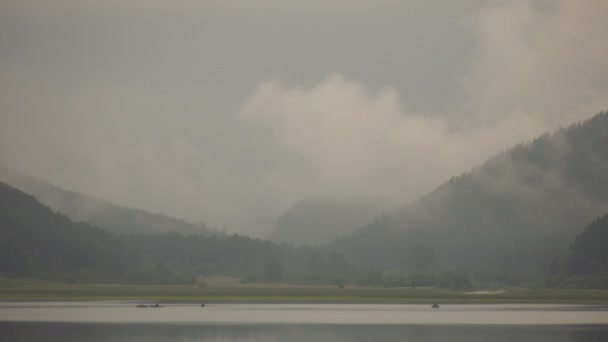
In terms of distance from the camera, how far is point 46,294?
199 meters

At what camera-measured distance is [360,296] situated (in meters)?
193

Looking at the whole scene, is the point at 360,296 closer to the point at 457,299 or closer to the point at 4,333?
the point at 457,299

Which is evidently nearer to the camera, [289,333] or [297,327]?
[289,333]

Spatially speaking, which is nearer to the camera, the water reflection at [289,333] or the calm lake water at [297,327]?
the water reflection at [289,333]

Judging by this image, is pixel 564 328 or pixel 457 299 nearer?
pixel 564 328

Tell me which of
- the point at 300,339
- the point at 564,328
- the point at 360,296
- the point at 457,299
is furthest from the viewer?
the point at 360,296

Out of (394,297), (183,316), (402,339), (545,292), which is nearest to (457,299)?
(394,297)

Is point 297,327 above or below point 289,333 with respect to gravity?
above

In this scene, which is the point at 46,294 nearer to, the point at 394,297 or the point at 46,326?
the point at 394,297

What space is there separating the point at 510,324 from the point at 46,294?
131 m

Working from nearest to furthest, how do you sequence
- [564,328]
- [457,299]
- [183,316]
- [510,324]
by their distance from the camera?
[564,328], [510,324], [183,316], [457,299]

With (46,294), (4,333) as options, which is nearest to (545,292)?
(46,294)

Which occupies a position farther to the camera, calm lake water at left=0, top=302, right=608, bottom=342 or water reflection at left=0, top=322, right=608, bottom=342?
calm lake water at left=0, top=302, right=608, bottom=342

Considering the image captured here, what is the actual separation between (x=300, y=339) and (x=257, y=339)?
3.51m
